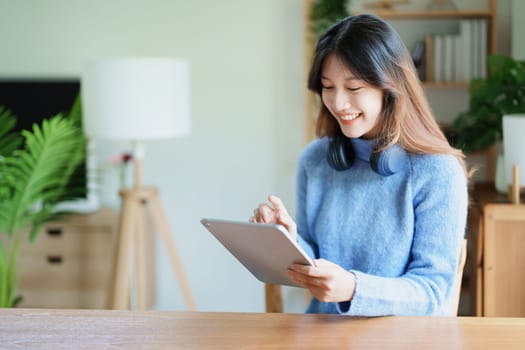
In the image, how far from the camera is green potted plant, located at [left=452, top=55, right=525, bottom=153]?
106 inches

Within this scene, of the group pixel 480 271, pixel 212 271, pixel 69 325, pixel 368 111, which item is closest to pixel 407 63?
pixel 368 111

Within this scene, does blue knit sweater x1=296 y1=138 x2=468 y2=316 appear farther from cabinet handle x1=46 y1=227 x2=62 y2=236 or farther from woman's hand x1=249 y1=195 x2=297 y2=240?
cabinet handle x1=46 y1=227 x2=62 y2=236

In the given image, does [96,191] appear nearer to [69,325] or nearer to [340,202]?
[340,202]

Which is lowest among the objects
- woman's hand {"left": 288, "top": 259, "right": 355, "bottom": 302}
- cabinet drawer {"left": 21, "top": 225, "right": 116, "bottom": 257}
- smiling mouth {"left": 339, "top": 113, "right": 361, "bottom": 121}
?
cabinet drawer {"left": 21, "top": 225, "right": 116, "bottom": 257}

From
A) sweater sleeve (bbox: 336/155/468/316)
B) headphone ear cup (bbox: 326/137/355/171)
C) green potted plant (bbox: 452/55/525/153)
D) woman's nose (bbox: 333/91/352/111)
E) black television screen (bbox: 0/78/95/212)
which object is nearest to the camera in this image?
sweater sleeve (bbox: 336/155/468/316)

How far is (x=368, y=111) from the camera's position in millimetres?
1646

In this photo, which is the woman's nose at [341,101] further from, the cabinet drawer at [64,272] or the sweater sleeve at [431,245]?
the cabinet drawer at [64,272]

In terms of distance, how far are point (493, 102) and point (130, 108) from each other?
4.45 ft

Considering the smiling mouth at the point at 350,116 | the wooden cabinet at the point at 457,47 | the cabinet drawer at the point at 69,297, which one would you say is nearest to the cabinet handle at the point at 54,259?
the cabinet drawer at the point at 69,297

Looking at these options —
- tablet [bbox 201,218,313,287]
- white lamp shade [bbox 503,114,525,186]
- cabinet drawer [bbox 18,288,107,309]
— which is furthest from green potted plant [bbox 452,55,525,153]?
cabinet drawer [bbox 18,288,107,309]

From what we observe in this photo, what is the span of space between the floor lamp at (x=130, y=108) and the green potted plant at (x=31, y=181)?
0.22m

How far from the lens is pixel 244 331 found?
133 centimetres

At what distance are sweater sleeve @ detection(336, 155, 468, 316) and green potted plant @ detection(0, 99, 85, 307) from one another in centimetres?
181

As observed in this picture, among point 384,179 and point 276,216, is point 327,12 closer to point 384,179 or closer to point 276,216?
point 384,179
